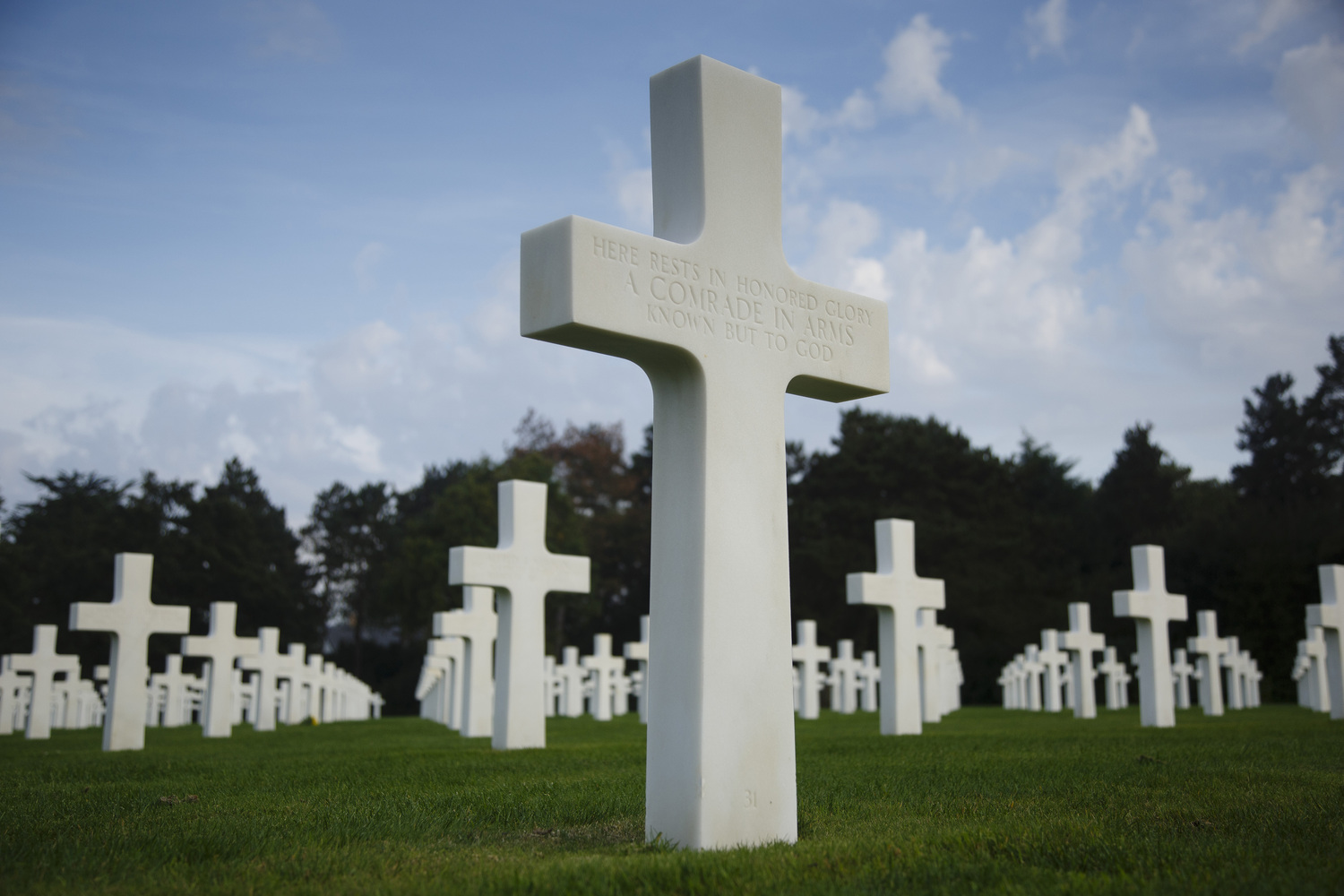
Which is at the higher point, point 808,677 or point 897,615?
point 897,615

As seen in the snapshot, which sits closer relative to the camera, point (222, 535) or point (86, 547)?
point (86, 547)

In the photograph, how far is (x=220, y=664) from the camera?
17.6 meters

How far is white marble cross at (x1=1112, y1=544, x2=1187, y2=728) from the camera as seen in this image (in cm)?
1516

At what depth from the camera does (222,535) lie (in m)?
49.8

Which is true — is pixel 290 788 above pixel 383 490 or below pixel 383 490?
below

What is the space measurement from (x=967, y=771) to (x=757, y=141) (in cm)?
467

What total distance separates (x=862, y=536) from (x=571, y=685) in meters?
18.7

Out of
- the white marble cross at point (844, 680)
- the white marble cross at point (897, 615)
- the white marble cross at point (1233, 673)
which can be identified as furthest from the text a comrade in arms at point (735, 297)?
the white marble cross at point (1233, 673)

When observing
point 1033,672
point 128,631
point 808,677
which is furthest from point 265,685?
point 1033,672

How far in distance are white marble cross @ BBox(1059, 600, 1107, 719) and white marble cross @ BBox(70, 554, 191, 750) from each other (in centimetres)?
1522

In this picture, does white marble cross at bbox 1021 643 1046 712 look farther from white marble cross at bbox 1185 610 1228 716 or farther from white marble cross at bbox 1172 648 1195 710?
white marble cross at bbox 1185 610 1228 716

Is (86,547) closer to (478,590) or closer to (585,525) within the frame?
(585,525)

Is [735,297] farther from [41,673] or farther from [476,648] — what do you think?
[41,673]

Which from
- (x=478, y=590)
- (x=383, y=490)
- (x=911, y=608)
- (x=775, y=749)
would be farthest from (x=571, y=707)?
(x=383, y=490)
